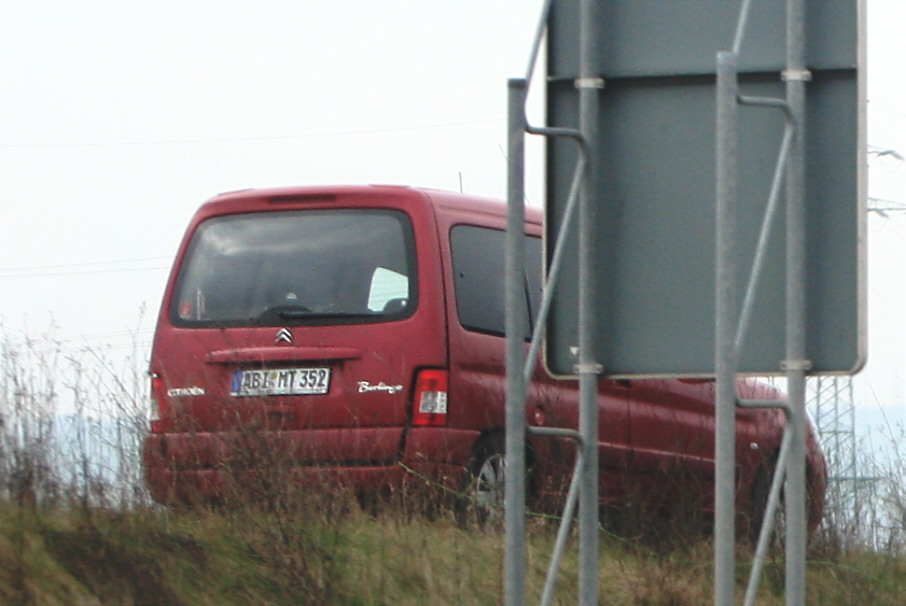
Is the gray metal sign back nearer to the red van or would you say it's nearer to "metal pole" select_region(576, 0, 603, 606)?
"metal pole" select_region(576, 0, 603, 606)

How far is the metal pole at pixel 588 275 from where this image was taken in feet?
14.5

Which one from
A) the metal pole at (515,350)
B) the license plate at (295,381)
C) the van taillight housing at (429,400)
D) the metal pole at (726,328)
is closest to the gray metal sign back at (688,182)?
the metal pole at (726,328)

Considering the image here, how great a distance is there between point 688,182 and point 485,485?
4496 millimetres

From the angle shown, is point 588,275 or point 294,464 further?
point 294,464

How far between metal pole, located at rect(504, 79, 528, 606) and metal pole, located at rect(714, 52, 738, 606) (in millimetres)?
468

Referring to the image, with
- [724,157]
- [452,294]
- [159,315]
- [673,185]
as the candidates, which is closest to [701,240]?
[673,185]

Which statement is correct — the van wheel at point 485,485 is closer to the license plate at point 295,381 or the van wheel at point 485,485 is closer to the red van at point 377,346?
the red van at point 377,346

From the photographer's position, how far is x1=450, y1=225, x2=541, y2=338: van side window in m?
8.78

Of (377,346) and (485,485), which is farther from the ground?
(377,346)

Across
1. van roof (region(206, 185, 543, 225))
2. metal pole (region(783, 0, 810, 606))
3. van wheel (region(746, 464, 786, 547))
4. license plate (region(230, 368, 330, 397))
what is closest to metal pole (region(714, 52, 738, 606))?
metal pole (region(783, 0, 810, 606))

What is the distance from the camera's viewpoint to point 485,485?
8.74 meters

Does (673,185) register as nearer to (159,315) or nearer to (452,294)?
(452,294)

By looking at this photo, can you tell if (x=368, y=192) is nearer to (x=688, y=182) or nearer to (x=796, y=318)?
(x=688, y=182)

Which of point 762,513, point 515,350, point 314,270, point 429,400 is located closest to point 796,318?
point 515,350
